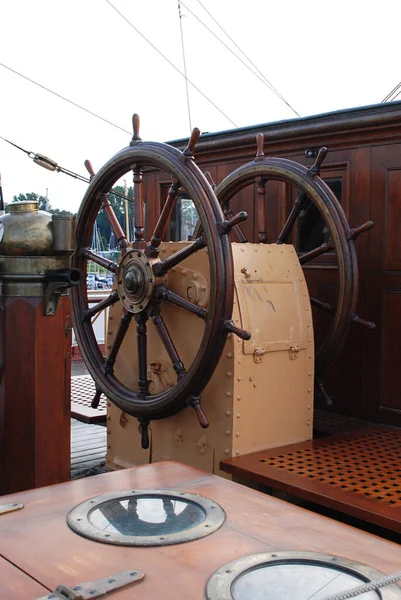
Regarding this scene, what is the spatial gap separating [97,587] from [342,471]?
1.65 metres

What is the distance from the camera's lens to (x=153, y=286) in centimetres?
284

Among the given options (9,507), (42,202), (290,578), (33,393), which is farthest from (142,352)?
(42,202)

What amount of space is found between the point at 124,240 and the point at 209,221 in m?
0.59

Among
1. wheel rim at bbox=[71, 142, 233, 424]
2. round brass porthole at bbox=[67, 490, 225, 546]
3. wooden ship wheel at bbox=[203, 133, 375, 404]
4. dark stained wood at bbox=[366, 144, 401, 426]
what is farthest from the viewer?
dark stained wood at bbox=[366, 144, 401, 426]

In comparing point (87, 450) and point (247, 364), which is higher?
point (247, 364)

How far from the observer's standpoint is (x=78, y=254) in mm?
3318

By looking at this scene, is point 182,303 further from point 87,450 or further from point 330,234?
point 87,450

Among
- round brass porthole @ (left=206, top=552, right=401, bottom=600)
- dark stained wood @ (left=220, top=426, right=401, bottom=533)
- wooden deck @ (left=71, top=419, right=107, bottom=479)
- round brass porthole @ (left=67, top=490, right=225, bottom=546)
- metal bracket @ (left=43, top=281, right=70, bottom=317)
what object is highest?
metal bracket @ (left=43, top=281, right=70, bottom=317)

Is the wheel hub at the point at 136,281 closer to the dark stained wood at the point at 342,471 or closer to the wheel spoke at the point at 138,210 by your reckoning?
the wheel spoke at the point at 138,210

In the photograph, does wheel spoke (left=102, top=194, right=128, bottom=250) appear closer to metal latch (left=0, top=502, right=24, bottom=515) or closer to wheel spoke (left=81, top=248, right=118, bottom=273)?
wheel spoke (left=81, top=248, right=118, bottom=273)

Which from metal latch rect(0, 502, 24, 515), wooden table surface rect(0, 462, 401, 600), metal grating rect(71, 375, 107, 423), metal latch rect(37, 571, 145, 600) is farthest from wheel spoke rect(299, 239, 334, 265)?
metal latch rect(37, 571, 145, 600)

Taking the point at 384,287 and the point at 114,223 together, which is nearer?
the point at 114,223

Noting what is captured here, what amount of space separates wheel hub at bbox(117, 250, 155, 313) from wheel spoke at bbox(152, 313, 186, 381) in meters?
0.08

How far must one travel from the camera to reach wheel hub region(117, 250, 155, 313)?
2.84 meters
